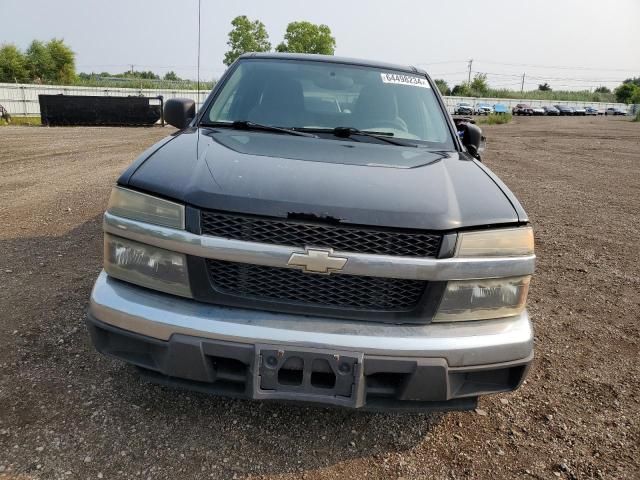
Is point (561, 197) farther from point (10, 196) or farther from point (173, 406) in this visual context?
point (10, 196)

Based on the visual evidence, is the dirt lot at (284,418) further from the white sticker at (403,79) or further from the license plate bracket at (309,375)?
the white sticker at (403,79)

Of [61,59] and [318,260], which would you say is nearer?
[318,260]

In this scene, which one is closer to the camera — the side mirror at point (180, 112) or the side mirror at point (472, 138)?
the side mirror at point (180, 112)

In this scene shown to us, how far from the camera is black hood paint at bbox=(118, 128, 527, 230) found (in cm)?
191

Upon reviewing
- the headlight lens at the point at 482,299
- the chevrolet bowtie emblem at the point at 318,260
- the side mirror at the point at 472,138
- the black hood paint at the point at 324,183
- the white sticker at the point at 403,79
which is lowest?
the headlight lens at the point at 482,299

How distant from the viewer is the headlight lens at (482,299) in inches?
78.6

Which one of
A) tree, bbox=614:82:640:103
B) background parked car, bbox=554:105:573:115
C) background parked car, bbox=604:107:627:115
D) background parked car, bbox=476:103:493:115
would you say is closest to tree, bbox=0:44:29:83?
background parked car, bbox=476:103:493:115

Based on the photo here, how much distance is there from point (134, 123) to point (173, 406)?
60.5 ft

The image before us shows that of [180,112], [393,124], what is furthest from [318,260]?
[180,112]

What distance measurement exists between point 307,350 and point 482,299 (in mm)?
760

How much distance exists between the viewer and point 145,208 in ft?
6.63

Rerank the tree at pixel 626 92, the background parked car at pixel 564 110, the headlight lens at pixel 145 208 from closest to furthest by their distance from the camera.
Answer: the headlight lens at pixel 145 208, the background parked car at pixel 564 110, the tree at pixel 626 92

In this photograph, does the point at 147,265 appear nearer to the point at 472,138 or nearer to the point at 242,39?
the point at 472,138

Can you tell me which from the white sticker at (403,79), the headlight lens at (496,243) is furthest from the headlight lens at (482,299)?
the white sticker at (403,79)
